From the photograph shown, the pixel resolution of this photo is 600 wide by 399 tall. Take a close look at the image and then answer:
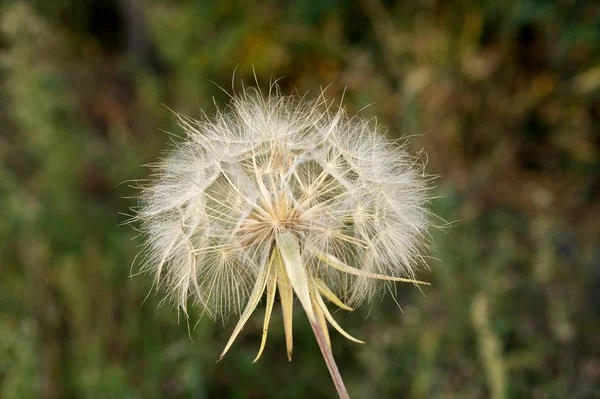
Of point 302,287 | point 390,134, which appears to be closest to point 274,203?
point 302,287

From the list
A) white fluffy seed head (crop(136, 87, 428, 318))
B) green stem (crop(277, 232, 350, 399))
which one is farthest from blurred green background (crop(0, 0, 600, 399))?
green stem (crop(277, 232, 350, 399))

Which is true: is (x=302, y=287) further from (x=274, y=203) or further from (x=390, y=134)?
(x=390, y=134)

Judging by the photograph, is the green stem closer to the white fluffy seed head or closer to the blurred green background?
the white fluffy seed head

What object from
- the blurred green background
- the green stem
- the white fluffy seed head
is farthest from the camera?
the blurred green background

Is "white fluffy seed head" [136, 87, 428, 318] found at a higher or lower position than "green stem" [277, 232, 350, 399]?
higher

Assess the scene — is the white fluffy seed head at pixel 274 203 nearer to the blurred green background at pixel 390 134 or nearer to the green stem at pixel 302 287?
the green stem at pixel 302 287

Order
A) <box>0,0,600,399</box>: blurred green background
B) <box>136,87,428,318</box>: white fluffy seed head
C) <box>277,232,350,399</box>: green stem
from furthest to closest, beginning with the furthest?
<box>0,0,600,399</box>: blurred green background → <box>136,87,428,318</box>: white fluffy seed head → <box>277,232,350,399</box>: green stem

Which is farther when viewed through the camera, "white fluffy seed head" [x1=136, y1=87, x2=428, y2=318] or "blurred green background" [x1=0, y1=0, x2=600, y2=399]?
"blurred green background" [x1=0, y1=0, x2=600, y2=399]
